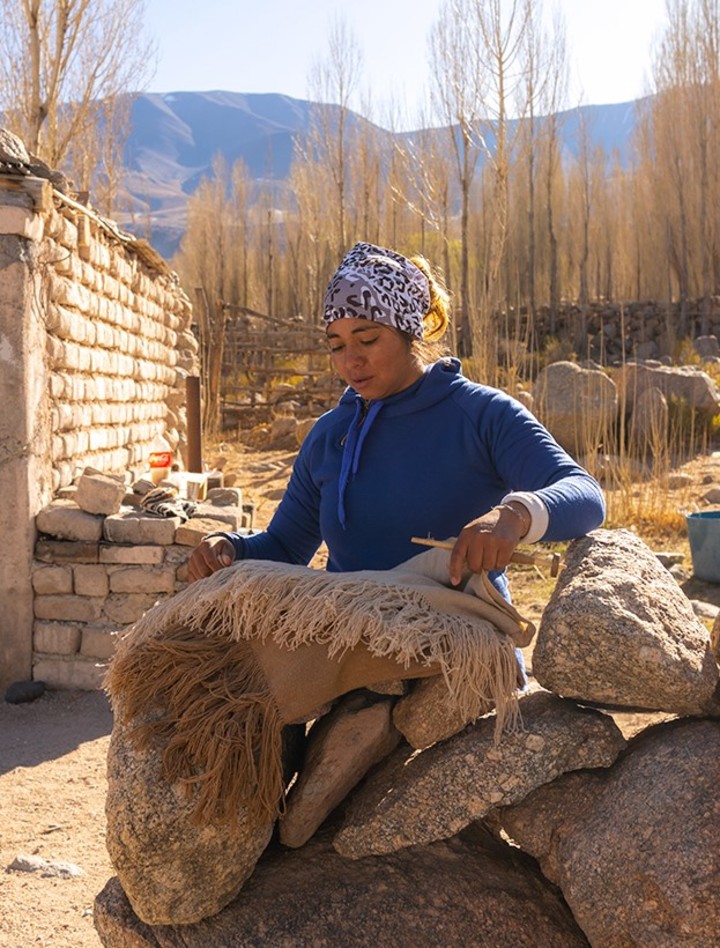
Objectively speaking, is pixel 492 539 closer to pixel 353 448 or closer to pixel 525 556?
pixel 525 556

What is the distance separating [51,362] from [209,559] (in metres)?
3.22

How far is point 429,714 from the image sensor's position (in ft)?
5.72

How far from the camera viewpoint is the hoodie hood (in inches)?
79.6

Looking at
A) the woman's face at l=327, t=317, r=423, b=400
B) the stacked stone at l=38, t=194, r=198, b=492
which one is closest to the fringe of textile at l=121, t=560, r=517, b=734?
A: the woman's face at l=327, t=317, r=423, b=400

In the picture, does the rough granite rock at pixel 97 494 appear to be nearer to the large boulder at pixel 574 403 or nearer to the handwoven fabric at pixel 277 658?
the handwoven fabric at pixel 277 658

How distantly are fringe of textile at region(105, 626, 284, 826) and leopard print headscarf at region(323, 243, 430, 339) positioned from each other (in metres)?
0.71

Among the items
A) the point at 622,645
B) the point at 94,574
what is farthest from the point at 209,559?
the point at 94,574

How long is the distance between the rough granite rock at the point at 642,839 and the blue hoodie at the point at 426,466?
17.0 inches

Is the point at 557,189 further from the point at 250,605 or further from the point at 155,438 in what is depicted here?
the point at 250,605

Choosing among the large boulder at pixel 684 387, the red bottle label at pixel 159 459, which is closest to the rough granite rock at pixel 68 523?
the red bottle label at pixel 159 459

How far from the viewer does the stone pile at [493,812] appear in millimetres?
1621

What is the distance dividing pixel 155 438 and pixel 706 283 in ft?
52.8

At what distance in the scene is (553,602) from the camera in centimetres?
173

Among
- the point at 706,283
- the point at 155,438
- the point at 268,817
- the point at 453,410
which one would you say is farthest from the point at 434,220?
the point at 706,283
